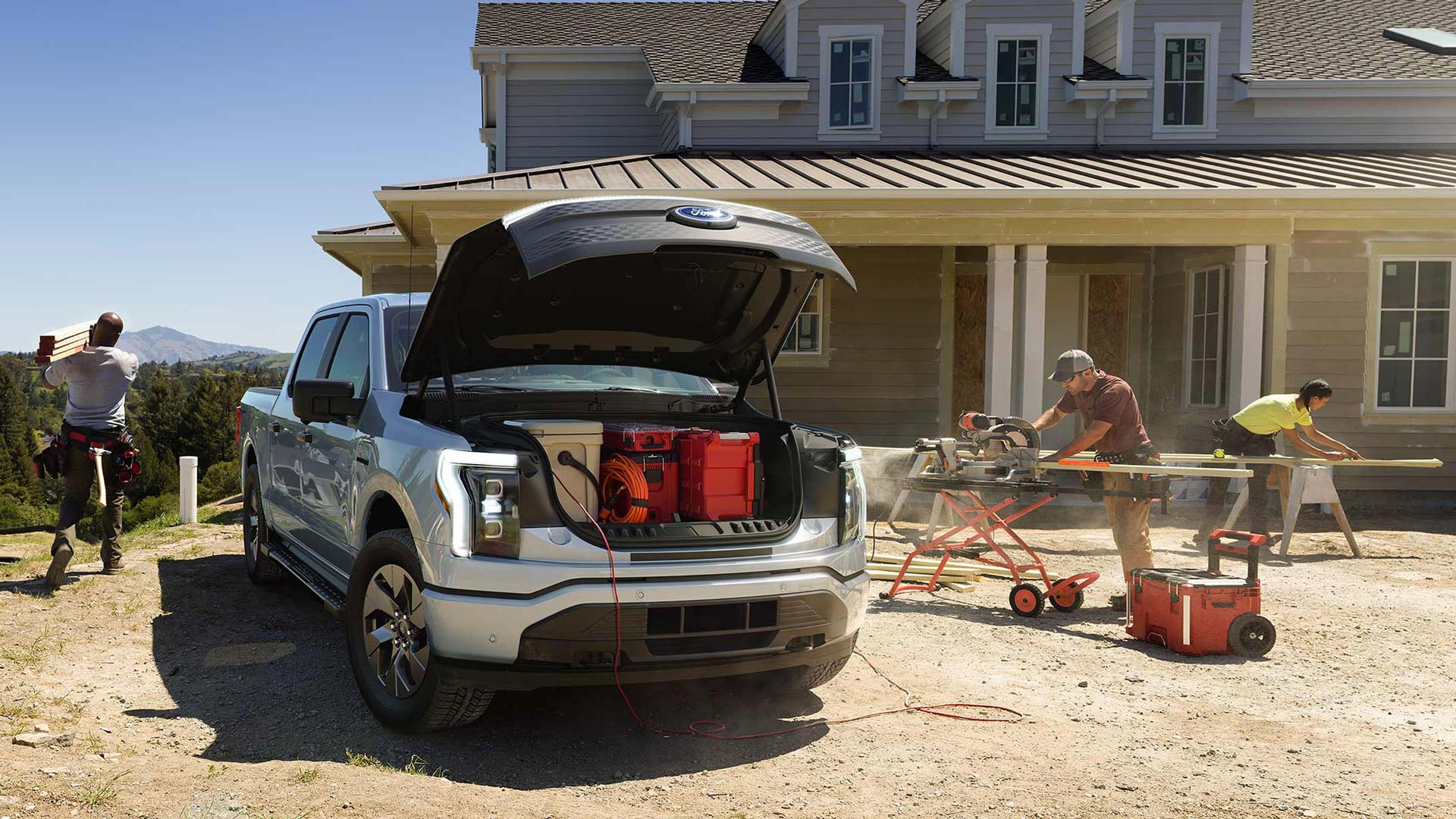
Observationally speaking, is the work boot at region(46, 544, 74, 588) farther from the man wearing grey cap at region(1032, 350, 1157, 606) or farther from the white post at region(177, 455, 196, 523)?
the man wearing grey cap at region(1032, 350, 1157, 606)

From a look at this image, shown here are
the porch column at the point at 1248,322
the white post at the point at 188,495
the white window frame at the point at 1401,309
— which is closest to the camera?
the white post at the point at 188,495

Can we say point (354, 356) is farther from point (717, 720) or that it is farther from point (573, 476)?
point (717, 720)

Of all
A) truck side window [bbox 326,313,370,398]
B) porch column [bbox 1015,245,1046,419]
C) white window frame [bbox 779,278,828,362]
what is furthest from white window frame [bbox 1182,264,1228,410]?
truck side window [bbox 326,313,370,398]

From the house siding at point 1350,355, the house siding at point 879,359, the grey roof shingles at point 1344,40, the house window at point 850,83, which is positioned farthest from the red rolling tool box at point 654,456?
the grey roof shingles at point 1344,40

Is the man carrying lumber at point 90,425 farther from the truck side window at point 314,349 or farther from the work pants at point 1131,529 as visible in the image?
the work pants at point 1131,529

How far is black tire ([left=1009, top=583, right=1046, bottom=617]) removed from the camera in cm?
655

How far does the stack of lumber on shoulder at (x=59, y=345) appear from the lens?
6.54 metres

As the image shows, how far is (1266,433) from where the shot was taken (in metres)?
9.35

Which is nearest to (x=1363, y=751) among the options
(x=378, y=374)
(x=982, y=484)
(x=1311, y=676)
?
(x=1311, y=676)

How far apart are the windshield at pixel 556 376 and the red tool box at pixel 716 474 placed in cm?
99

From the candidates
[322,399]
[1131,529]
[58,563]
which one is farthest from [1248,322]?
[58,563]

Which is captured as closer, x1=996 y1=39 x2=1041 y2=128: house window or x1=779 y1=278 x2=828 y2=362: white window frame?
x1=779 y1=278 x2=828 y2=362: white window frame

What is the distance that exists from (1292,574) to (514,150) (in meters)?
12.1

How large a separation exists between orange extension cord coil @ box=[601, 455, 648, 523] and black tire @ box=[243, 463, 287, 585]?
11.2 feet
